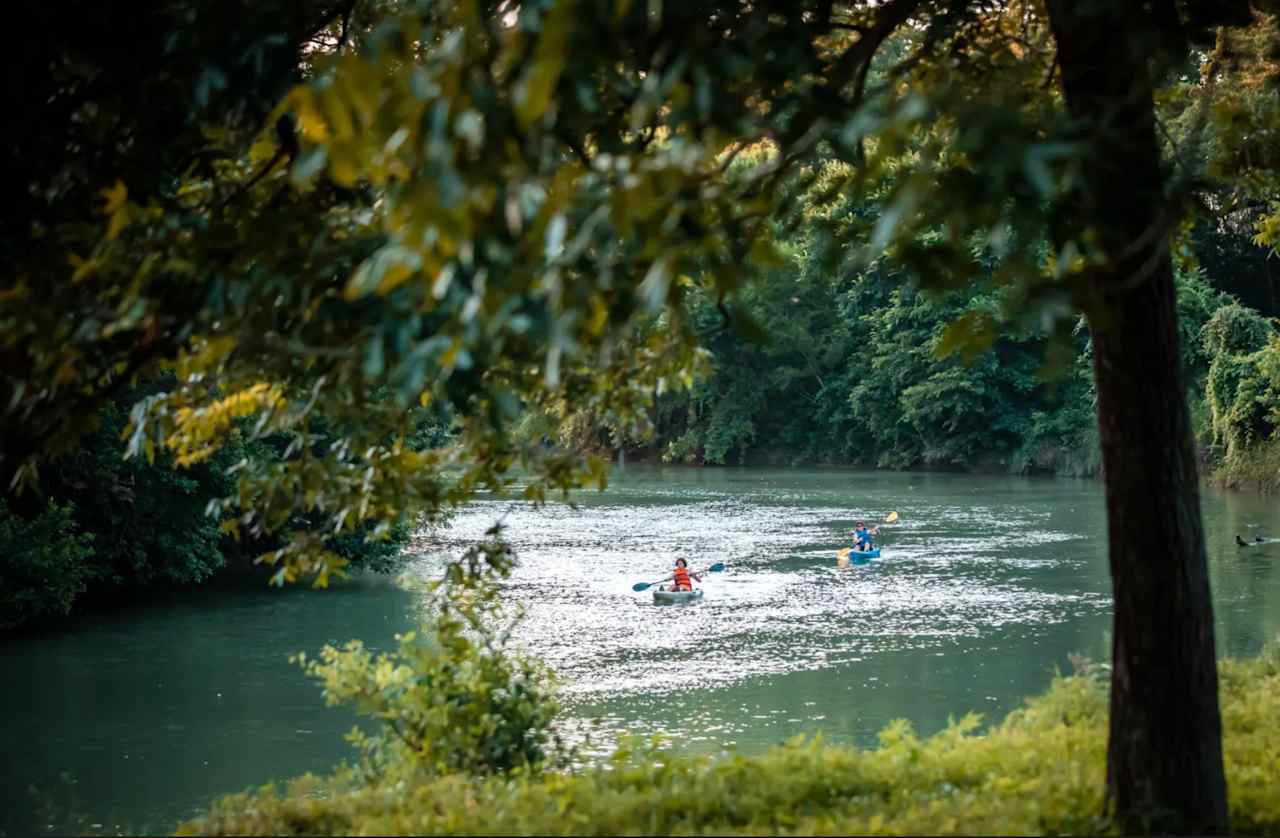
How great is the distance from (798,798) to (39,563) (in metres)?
13.4

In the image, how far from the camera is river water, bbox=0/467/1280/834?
12289 millimetres

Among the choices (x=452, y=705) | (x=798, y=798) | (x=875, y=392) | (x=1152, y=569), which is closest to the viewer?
(x=1152, y=569)

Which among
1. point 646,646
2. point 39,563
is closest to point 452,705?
point 646,646

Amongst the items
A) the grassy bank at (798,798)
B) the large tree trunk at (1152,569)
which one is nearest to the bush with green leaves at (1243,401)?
the grassy bank at (798,798)

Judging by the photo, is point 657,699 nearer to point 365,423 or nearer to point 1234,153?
point 1234,153

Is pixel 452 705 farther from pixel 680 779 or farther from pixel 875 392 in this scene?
pixel 875 392

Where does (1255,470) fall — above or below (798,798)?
above

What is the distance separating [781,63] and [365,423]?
2.39 metres

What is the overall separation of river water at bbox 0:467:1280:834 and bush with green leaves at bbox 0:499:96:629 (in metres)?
0.61

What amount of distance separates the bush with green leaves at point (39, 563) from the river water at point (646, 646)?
2.00 ft

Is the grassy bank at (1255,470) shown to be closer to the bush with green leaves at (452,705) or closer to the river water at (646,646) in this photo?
the river water at (646,646)

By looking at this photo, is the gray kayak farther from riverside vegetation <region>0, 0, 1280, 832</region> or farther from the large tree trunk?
the large tree trunk

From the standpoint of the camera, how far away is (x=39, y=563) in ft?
54.1

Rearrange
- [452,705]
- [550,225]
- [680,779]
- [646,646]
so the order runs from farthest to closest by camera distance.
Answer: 1. [646,646]
2. [452,705]
3. [680,779]
4. [550,225]
